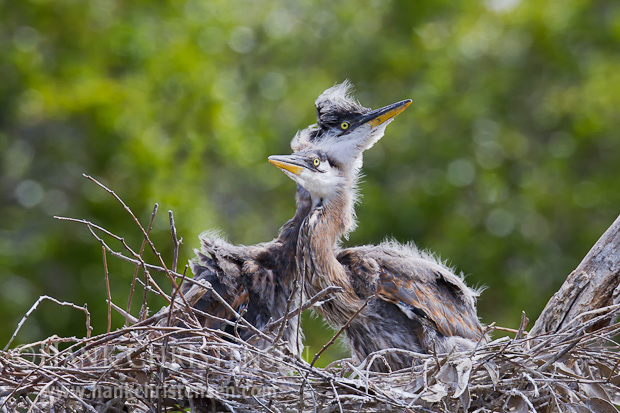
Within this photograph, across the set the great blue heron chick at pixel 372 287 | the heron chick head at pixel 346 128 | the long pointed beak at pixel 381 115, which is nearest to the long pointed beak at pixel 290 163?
the great blue heron chick at pixel 372 287

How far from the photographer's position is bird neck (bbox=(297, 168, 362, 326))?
469 centimetres

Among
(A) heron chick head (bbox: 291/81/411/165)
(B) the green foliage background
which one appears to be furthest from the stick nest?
(B) the green foliage background

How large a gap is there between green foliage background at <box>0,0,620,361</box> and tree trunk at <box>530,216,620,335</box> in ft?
17.6

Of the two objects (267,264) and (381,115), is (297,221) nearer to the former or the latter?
(267,264)

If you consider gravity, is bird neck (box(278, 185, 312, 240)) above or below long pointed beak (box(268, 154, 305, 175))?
below

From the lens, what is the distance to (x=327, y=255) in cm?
472

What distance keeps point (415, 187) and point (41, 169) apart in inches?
A: 198

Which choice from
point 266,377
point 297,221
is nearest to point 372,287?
point 297,221

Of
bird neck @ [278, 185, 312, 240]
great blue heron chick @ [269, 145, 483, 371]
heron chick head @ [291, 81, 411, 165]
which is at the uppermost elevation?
heron chick head @ [291, 81, 411, 165]

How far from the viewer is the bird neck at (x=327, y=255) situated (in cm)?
469

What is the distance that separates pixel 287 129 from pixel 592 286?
34.8 feet

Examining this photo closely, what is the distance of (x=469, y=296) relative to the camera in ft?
16.5

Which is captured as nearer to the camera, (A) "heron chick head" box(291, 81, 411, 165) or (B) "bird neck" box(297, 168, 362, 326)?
(B) "bird neck" box(297, 168, 362, 326)

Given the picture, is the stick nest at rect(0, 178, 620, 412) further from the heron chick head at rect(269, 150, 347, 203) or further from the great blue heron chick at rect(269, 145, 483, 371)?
the heron chick head at rect(269, 150, 347, 203)
